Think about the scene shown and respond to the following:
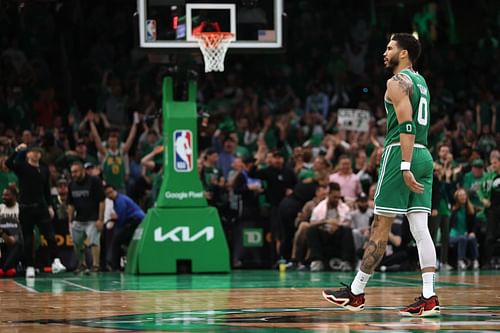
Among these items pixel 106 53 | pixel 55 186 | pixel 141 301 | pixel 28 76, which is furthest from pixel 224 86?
pixel 141 301

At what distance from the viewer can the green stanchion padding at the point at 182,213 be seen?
1906 centimetres

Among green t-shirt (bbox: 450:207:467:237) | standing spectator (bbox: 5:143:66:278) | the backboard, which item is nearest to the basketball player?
the backboard

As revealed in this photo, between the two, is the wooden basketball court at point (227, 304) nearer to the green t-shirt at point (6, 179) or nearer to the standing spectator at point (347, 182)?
the green t-shirt at point (6, 179)

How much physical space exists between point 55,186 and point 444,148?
7.58 meters

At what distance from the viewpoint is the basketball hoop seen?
1831 centimetres

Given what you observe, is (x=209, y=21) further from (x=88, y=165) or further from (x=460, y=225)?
(x=460, y=225)

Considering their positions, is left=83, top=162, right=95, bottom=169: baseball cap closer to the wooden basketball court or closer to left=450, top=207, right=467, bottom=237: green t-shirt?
the wooden basketball court

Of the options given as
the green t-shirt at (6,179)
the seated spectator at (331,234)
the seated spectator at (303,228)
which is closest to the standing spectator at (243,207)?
the seated spectator at (303,228)

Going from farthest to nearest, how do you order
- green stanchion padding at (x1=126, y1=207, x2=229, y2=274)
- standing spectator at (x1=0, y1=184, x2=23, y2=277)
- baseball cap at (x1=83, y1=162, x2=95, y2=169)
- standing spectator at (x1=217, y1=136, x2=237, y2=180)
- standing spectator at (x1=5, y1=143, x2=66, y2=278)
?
1. standing spectator at (x1=217, y1=136, x2=237, y2=180)
2. baseball cap at (x1=83, y1=162, x2=95, y2=169)
3. standing spectator at (x1=0, y1=184, x2=23, y2=277)
4. standing spectator at (x1=5, y1=143, x2=66, y2=278)
5. green stanchion padding at (x1=126, y1=207, x2=229, y2=274)

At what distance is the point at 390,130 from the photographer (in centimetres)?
1090

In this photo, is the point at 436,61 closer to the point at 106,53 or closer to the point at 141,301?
the point at 106,53

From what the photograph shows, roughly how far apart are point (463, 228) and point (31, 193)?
840 cm

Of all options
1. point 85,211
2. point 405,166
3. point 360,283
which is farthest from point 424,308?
point 85,211

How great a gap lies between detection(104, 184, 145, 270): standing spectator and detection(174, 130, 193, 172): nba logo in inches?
95.4
